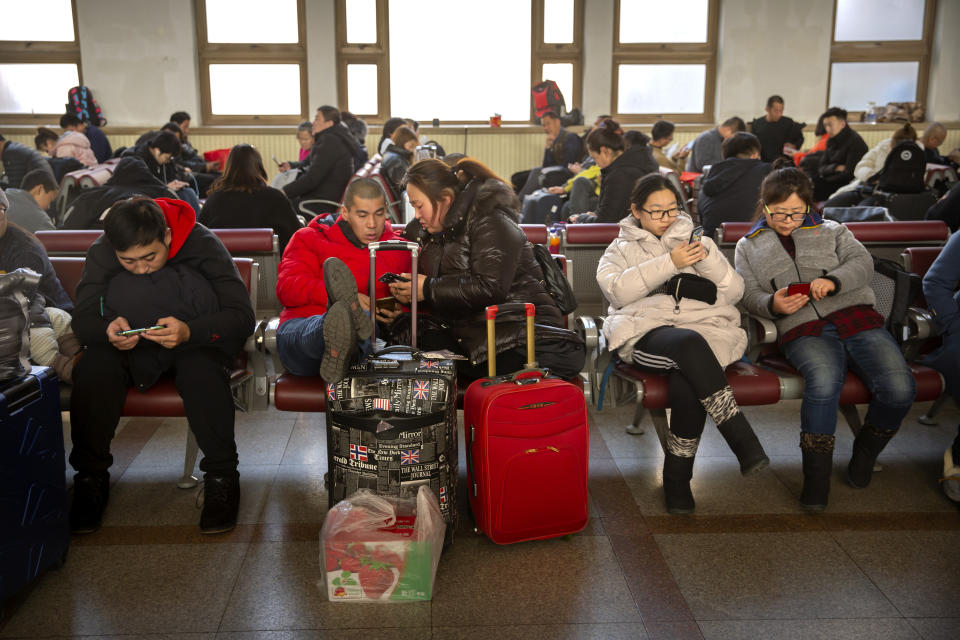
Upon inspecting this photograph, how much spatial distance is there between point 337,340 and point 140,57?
870cm

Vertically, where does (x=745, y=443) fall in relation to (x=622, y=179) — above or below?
below

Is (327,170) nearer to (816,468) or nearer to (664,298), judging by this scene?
(664,298)

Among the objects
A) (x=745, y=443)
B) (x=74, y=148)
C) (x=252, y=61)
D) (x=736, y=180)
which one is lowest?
(x=745, y=443)

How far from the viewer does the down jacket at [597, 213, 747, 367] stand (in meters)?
2.65

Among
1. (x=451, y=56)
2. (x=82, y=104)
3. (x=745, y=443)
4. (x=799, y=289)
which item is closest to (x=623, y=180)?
(x=799, y=289)

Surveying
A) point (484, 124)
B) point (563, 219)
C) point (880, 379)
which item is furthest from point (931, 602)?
point (484, 124)

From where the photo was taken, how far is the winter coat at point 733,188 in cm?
469

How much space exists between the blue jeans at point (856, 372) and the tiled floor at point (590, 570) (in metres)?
0.29

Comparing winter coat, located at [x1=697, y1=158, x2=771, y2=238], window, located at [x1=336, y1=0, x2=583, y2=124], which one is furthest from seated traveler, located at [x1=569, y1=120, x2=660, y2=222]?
window, located at [x1=336, y1=0, x2=583, y2=124]

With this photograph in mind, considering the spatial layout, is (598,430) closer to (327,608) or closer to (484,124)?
(327,608)

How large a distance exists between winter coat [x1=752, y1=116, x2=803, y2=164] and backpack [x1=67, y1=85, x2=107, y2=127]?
7.63 meters

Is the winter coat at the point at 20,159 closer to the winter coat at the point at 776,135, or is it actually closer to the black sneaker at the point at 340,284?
the black sneaker at the point at 340,284

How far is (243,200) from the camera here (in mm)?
4184

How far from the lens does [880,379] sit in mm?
2596
